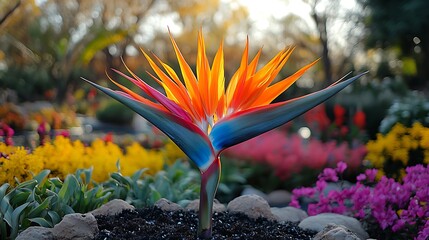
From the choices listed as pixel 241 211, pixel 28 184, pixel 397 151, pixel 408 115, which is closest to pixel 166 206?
pixel 241 211

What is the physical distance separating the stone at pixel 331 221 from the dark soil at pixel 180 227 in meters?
0.25

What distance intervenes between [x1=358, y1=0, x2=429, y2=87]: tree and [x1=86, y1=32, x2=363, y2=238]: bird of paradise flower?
65.5 feet

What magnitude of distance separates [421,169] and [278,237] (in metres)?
1.61

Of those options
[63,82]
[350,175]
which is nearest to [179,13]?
[63,82]

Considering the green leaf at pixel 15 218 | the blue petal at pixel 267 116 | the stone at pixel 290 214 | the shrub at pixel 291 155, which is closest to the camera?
the blue petal at pixel 267 116

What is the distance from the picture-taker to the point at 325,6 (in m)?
29.2

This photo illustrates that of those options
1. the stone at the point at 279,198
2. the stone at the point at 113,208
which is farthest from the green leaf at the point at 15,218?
the stone at the point at 279,198

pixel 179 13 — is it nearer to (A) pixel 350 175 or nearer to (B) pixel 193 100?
(A) pixel 350 175

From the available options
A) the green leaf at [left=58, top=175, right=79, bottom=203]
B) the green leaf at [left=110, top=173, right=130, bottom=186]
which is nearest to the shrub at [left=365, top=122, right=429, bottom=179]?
the green leaf at [left=110, top=173, right=130, bottom=186]

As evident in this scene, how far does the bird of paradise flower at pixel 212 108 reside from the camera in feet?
9.64

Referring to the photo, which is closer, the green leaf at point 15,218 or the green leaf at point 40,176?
the green leaf at point 15,218

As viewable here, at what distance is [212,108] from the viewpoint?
10.1ft

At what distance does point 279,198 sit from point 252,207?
3.30 meters

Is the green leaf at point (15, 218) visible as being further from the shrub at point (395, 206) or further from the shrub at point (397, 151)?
the shrub at point (397, 151)
